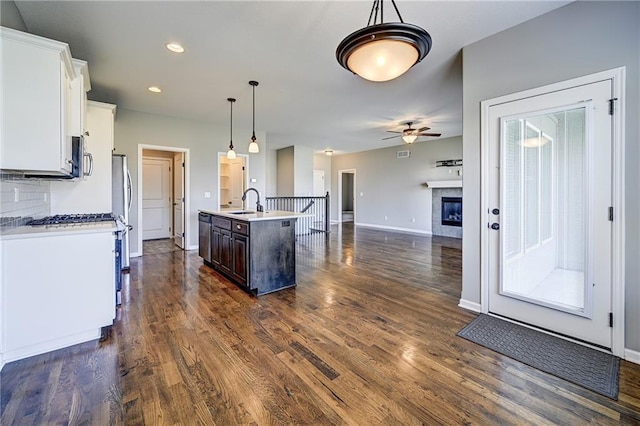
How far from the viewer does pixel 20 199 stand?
8.21 ft

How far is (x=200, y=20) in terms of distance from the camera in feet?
8.57

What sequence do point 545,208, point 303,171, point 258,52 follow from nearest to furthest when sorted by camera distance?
point 545,208
point 258,52
point 303,171

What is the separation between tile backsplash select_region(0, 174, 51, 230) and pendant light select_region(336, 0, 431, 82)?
2.65 metres

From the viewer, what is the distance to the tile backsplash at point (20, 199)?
2150 mm

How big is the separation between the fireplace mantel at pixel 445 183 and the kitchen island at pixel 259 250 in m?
5.52

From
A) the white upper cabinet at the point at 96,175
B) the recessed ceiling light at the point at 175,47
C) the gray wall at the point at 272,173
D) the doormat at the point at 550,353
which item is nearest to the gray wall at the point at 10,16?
the recessed ceiling light at the point at 175,47

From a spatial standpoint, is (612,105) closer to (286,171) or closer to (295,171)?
(295,171)

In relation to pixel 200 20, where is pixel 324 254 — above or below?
below

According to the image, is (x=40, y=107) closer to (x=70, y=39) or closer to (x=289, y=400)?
(x=70, y=39)

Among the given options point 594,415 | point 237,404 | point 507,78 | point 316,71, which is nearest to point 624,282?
point 594,415

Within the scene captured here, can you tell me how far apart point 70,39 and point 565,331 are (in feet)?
17.5

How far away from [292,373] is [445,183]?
7.12 metres

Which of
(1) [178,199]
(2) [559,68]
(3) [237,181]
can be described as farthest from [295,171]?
(2) [559,68]

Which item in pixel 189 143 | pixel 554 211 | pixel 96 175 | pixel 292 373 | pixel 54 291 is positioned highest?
pixel 189 143
